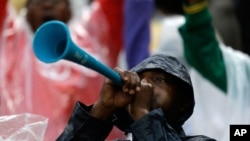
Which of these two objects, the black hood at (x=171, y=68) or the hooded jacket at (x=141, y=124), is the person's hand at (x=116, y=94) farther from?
the black hood at (x=171, y=68)

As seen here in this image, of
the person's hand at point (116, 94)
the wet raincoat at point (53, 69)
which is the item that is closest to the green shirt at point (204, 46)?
the wet raincoat at point (53, 69)

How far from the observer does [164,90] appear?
439 cm

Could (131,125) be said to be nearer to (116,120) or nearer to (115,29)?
(116,120)

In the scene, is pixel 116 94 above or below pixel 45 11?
below

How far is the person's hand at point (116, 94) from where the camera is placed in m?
4.12

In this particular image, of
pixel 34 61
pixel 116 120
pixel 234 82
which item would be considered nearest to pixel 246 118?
pixel 234 82

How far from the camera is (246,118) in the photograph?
19.8ft

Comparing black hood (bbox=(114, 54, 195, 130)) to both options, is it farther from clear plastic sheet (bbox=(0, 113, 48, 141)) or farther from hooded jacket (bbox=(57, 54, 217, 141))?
clear plastic sheet (bbox=(0, 113, 48, 141))

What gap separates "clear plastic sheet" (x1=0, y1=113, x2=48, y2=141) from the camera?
4.29 meters

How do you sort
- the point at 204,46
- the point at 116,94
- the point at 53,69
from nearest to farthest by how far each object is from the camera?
the point at 116,94 < the point at 204,46 < the point at 53,69

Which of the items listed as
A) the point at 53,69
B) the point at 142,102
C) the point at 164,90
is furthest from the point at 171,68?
the point at 53,69

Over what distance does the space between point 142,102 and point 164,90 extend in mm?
230

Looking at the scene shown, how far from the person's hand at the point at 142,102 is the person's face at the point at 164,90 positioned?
0.13 metres

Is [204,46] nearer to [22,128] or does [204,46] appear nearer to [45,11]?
[45,11]
